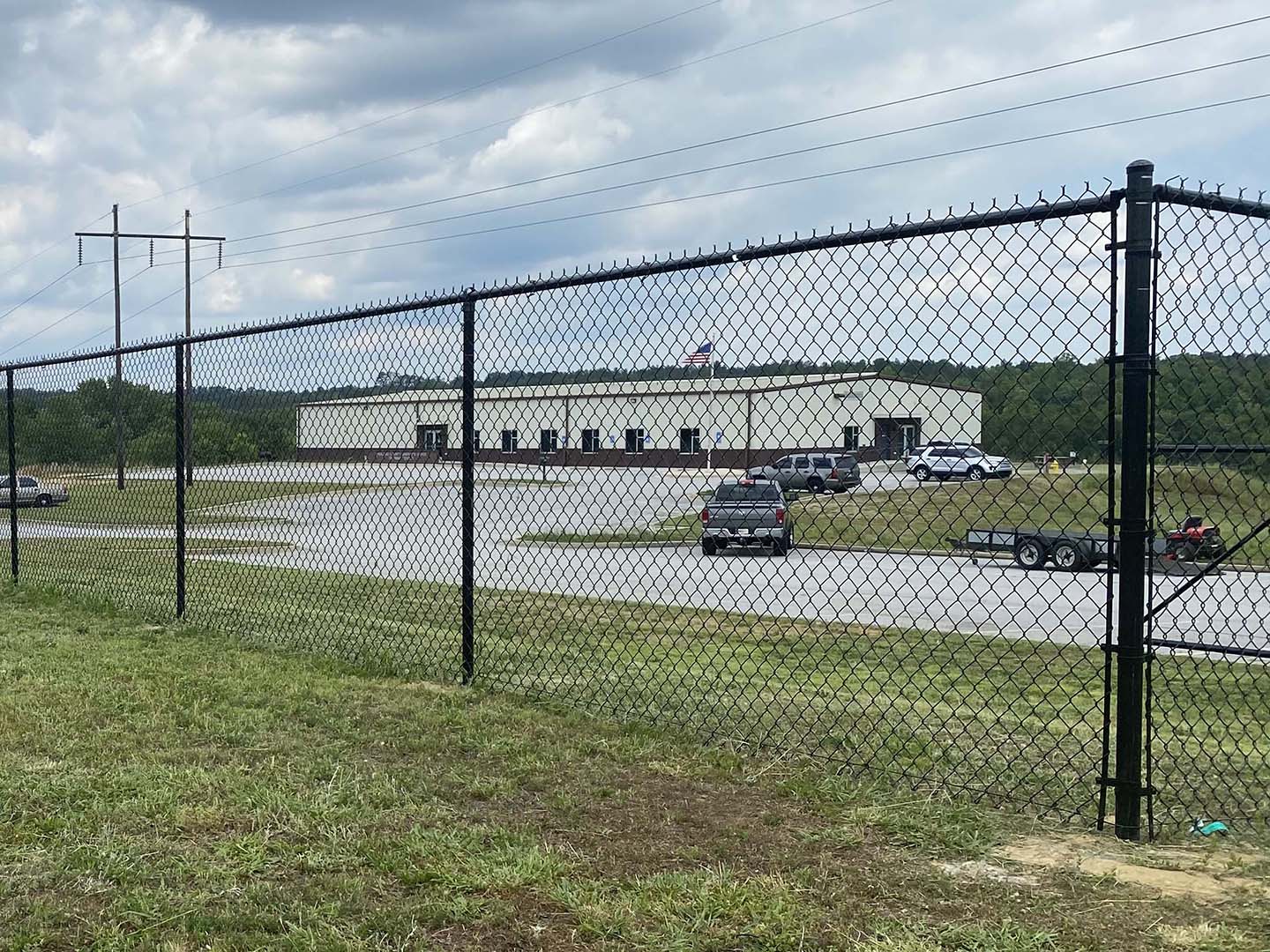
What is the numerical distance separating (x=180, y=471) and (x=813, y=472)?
202 inches

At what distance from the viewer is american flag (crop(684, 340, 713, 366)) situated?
434cm

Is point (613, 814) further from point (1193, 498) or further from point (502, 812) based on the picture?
point (1193, 498)

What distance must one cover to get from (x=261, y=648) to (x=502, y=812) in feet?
11.8

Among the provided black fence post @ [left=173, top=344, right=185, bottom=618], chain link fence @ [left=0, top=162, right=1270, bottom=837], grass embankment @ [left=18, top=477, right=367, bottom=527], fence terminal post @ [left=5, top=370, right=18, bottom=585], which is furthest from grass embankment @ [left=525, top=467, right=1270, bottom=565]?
fence terminal post @ [left=5, top=370, right=18, bottom=585]

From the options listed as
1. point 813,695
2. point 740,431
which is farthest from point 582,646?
point 740,431

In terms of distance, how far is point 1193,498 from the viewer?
451cm

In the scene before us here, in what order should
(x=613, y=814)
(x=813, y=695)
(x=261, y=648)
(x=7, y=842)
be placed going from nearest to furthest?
(x=7, y=842) < (x=613, y=814) < (x=813, y=695) < (x=261, y=648)

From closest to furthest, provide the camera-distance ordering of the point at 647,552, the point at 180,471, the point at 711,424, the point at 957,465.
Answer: the point at 957,465, the point at 711,424, the point at 180,471, the point at 647,552

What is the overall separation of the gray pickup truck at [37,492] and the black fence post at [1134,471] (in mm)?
9706

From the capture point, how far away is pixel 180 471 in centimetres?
787

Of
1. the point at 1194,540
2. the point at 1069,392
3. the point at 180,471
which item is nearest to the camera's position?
the point at 1069,392

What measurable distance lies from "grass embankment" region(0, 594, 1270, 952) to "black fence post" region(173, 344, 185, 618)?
8.71 ft

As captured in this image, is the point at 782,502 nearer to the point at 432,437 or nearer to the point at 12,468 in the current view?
the point at 432,437

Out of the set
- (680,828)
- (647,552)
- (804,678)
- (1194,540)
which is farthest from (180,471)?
(1194,540)
